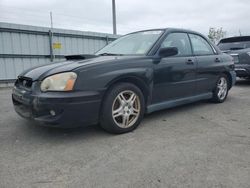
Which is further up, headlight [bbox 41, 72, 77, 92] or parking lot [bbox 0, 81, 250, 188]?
headlight [bbox 41, 72, 77, 92]

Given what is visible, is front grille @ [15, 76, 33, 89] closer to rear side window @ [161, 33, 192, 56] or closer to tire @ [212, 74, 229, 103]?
rear side window @ [161, 33, 192, 56]

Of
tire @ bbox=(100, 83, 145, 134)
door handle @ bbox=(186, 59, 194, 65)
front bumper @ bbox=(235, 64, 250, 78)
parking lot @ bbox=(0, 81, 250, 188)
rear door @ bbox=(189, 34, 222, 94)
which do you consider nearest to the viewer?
A: parking lot @ bbox=(0, 81, 250, 188)

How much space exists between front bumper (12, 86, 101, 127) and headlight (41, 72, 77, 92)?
7 cm

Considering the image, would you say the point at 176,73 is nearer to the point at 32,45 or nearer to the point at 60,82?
the point at 60,82

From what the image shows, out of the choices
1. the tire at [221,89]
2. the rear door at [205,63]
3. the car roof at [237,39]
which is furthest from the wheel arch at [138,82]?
the car roof at [237,39]

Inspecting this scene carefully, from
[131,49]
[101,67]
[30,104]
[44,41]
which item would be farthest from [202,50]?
[44,41]

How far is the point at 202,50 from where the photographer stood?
5066 mm

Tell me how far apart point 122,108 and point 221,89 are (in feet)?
9.47

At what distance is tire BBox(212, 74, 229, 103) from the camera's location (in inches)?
212

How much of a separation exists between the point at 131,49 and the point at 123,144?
5.70 feet

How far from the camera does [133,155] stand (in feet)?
9.27

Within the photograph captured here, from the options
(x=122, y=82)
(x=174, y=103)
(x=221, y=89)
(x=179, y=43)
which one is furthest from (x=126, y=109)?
(x=221, y=89)

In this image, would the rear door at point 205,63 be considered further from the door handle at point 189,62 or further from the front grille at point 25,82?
the front grille at point 25,82

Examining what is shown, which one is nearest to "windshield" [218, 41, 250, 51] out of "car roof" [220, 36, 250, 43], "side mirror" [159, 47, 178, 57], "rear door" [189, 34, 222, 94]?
"car roof" [220, 36, 250, 43]
